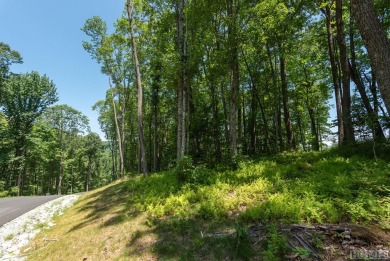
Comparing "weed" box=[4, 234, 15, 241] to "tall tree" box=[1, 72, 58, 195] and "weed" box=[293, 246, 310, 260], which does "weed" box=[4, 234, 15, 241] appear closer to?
"weed" box=[293, 246, 310, 260]

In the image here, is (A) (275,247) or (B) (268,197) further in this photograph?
(B) (268,197)

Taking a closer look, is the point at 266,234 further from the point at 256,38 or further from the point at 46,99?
the point at 46,99

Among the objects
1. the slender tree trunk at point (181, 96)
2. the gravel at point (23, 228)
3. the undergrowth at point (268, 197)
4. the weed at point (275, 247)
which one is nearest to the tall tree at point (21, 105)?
the gravel at point (23, 228)

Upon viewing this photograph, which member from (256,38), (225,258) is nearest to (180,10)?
(256,38)

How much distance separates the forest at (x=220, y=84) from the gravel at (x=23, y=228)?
16.3 feet

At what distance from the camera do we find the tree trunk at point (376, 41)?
16.3 feet

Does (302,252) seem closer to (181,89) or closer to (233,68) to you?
(233,68)

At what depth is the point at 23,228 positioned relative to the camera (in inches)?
316

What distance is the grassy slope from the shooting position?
4.74 metres

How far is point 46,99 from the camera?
91.7ft

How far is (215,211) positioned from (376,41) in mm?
5454

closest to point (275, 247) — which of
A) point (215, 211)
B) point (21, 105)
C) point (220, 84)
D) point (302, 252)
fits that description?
point (302, 252)

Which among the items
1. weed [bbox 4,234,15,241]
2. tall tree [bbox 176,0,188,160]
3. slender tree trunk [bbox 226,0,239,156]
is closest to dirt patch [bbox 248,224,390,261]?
slender tree trunk [bbox 226,0,239,156]

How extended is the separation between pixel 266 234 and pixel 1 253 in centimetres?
733
